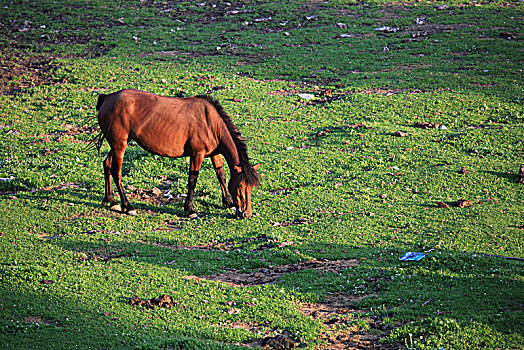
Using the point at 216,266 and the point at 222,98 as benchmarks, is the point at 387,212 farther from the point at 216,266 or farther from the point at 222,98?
the point at 222,98

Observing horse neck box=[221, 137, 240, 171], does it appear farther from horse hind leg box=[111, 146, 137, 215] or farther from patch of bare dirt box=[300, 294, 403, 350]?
patch of bare dirt box=[300, 294, 403, 350]

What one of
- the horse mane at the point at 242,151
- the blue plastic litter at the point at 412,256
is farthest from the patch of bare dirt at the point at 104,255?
the blue plastic litter at the point at 412,256

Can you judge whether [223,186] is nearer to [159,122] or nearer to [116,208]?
[159,122]

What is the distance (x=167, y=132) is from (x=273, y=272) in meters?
5.87

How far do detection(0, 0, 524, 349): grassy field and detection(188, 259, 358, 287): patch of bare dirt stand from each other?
2.2 inches

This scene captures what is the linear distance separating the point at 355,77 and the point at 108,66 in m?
13.5

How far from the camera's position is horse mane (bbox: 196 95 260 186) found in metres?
14.4

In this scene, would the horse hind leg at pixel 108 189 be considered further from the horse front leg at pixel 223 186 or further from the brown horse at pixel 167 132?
the horse front leg at pixel 223 186

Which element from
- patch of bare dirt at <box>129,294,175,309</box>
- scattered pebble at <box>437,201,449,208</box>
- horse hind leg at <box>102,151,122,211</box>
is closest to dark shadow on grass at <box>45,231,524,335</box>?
patch of bare dirt at <box>129,294,175,309</box>

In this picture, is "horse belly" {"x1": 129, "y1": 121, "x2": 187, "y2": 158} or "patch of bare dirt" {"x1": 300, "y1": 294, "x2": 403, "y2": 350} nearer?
"patch of bare dirt" {"x1": 300, "y1": 294, "x2": 403, "y2": 350}

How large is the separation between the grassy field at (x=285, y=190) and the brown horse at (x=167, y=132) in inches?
40.7

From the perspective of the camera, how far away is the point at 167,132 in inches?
586

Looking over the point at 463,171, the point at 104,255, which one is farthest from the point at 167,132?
the point at 463,171

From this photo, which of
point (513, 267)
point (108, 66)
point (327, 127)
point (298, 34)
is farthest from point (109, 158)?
point (298, 34)
